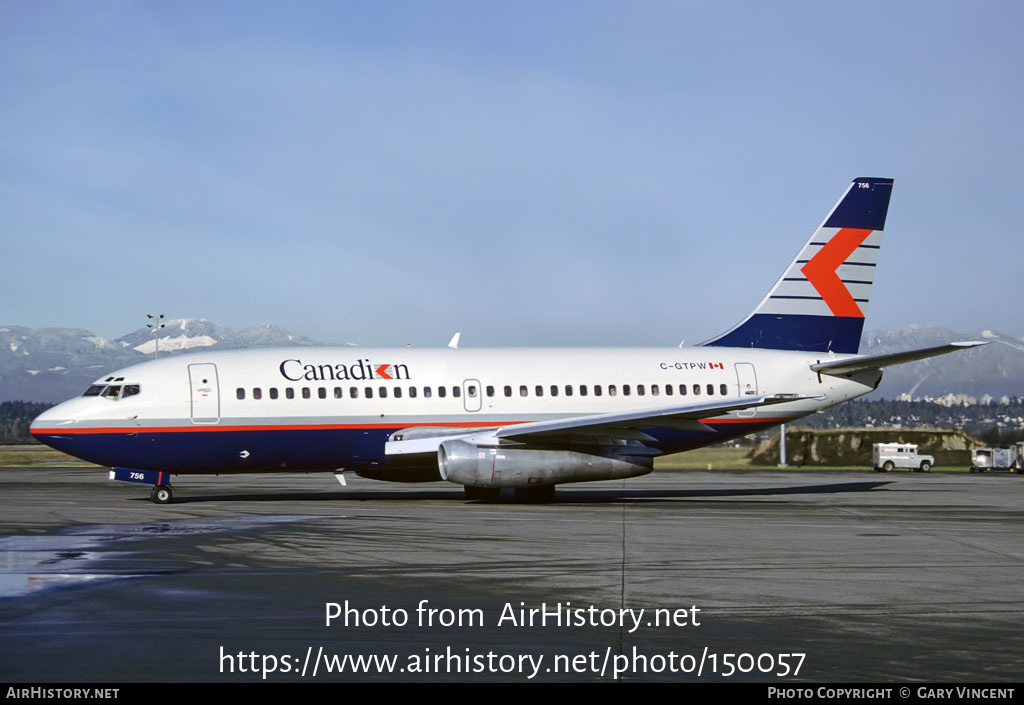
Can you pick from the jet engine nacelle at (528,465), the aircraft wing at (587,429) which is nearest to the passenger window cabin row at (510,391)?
the aircraft wing at (587,429)

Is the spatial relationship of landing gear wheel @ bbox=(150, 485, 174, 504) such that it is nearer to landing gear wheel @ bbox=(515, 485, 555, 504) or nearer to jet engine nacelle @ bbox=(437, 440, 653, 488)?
jet engine nacelle @ bbox=(437, 440, 653, 488)

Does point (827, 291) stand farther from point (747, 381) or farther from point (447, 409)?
point (447, 409)

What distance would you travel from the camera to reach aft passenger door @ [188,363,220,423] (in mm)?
26906

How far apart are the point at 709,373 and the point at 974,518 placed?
8951mm

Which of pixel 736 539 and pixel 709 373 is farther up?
pixel 709 373

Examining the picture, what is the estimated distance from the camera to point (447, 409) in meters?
28.5

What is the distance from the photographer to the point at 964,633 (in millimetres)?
9992

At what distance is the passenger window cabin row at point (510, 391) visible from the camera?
1086 inches

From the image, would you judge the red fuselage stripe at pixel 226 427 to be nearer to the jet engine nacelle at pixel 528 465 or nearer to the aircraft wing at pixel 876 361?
the jet engine nacelle at pixel 528 465

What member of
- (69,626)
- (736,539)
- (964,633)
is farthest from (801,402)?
(69,626)

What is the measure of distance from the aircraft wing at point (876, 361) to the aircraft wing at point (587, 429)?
4.04 metres
